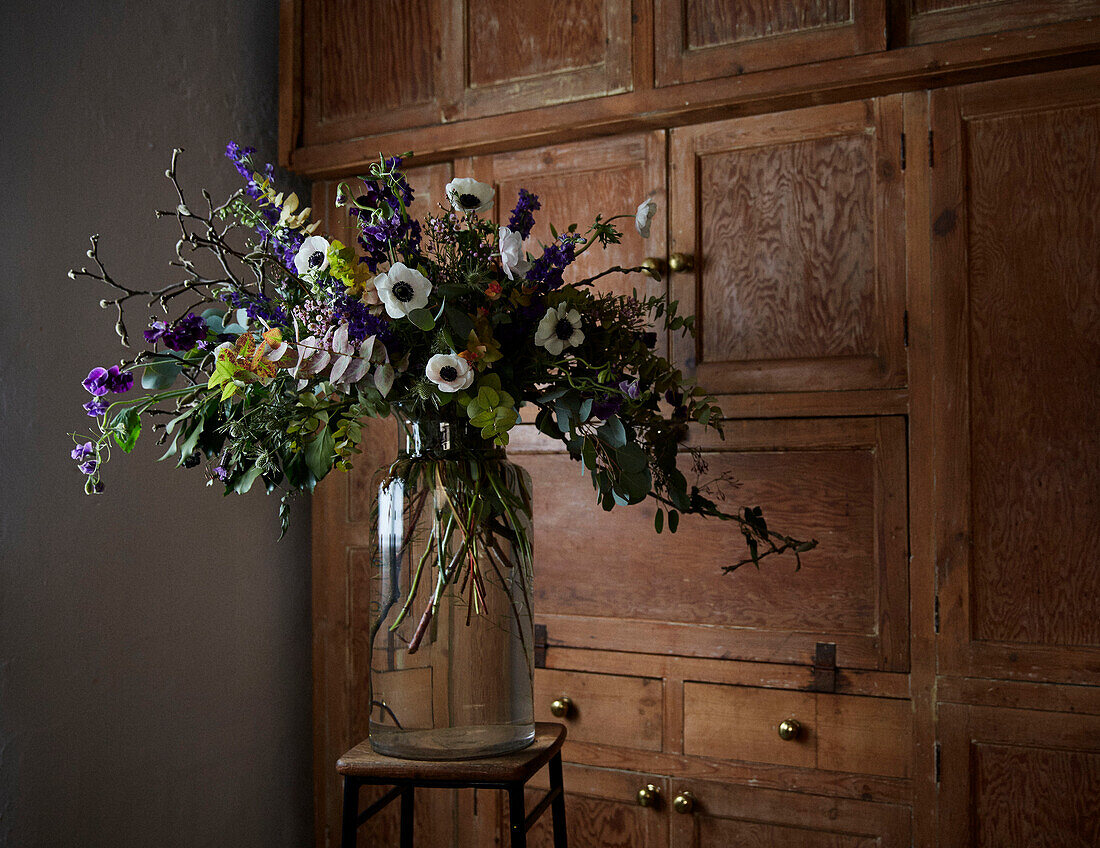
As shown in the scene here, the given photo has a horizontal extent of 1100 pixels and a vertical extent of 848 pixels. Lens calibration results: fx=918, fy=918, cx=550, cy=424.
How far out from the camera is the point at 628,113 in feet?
5.53

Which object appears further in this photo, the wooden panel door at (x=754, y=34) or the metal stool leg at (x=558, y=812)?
the wooden panel door at (x=754, y=34)

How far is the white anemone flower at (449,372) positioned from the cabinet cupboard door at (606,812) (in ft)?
3.21

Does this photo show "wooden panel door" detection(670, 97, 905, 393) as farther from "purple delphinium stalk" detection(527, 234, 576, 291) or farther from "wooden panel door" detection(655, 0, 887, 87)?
"purple delphinium stalk" detection(527, 234, 576, 291)

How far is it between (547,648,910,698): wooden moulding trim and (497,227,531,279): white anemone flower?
2.82ft

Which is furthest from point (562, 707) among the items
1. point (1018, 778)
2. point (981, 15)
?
point (981, 15)

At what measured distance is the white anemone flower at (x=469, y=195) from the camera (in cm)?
111

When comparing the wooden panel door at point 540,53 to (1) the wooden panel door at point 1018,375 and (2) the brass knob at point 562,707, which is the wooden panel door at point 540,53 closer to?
(1) the wooden panel door at point 1018,375

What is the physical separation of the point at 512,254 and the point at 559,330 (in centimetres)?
11

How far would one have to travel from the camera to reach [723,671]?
1622mm

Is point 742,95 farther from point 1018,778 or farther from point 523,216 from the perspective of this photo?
point 1018,778

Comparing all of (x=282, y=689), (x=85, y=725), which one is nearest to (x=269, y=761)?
(x=282, y=689)

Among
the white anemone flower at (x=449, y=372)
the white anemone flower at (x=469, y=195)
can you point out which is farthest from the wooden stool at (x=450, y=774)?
the white anemone flower at (x=469, y=195)

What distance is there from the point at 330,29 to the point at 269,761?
1.55m

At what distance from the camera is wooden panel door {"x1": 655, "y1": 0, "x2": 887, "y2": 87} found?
1.55 m
